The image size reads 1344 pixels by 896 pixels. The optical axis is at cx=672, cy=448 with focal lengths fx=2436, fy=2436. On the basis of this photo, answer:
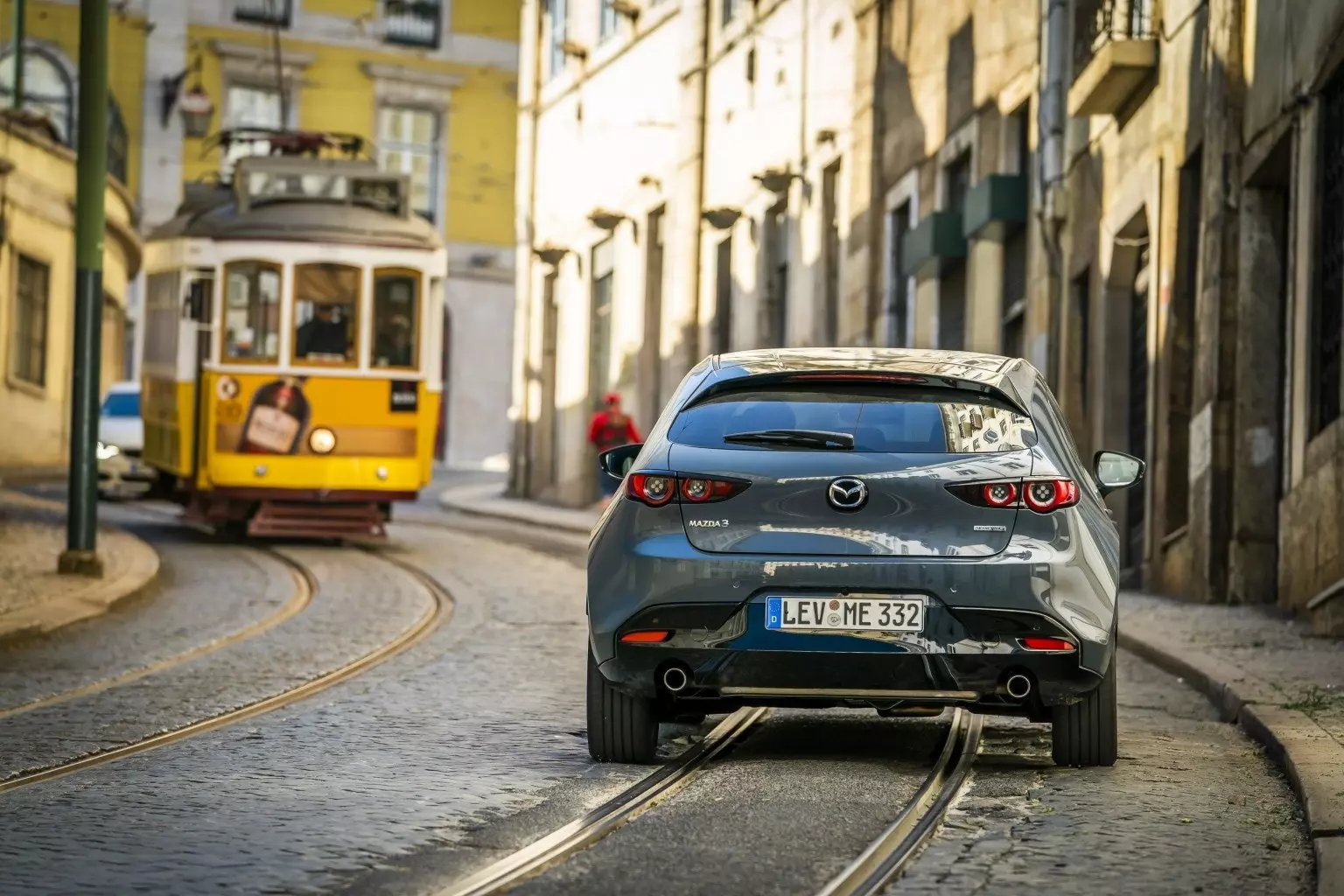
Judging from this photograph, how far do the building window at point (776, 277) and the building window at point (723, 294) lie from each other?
5.97 ft

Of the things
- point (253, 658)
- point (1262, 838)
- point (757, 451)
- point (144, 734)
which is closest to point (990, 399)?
point (757, 451)

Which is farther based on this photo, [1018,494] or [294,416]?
[294,416]

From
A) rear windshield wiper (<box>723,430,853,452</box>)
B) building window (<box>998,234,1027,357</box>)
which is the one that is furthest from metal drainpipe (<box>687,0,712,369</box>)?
rear windshield wiper (<box>723,430,853,452</box>)

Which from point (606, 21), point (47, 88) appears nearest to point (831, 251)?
point (606, 21)

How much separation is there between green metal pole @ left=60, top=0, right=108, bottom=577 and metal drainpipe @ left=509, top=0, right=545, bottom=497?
25.8 m

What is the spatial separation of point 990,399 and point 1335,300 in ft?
24.7

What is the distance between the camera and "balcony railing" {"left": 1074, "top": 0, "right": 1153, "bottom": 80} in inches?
810

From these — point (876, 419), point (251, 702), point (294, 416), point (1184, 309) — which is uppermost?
point (1184, 309)

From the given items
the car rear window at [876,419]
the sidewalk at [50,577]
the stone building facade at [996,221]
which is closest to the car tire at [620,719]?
the car rear window at [876,419]

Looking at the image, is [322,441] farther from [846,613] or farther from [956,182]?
[846,613]

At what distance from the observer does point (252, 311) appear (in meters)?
21.5

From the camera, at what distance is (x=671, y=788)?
7570mm

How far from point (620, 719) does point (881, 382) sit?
1.43 m

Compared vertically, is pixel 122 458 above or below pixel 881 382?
below
